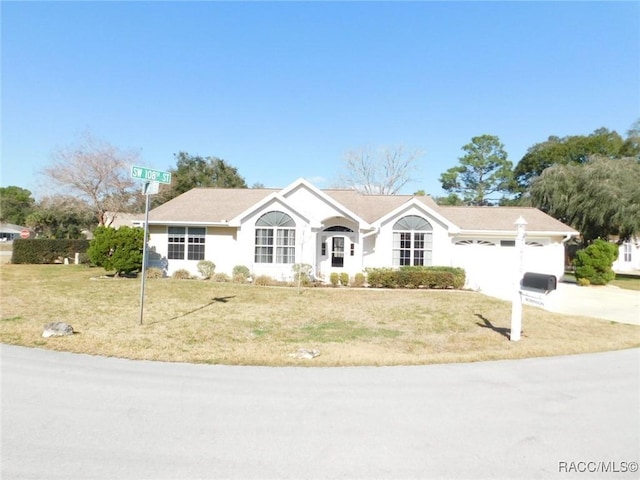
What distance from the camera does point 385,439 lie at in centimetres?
387

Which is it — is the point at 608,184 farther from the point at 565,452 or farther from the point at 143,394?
the point at 143,394

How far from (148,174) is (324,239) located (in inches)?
485

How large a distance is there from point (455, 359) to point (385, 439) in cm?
336

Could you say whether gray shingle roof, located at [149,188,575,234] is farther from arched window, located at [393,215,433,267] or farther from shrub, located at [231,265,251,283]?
shrub, located at [231,265,251,283]

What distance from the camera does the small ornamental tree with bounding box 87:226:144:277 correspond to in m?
18.9

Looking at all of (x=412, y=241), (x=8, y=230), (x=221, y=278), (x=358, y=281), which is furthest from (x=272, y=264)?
(x=8, y=230)

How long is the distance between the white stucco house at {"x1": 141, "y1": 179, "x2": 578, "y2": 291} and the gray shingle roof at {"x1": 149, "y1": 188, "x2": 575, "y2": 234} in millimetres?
113

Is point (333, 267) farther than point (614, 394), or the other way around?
point (333, 267)

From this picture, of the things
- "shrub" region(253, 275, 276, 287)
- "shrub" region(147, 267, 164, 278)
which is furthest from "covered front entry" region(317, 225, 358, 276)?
"shrub" region(147, 267, 164, 278)

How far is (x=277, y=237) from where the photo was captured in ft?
61.8

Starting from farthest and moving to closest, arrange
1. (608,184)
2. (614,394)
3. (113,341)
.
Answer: (608,184) < (113,341) < (614,394)

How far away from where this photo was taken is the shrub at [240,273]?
18.4 meters

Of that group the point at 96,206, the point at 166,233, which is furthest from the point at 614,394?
the point at 96,206

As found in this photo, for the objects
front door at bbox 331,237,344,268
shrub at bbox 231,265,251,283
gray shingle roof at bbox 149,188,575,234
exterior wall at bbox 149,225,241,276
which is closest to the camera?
shrub at bbox 231,265,251,283
